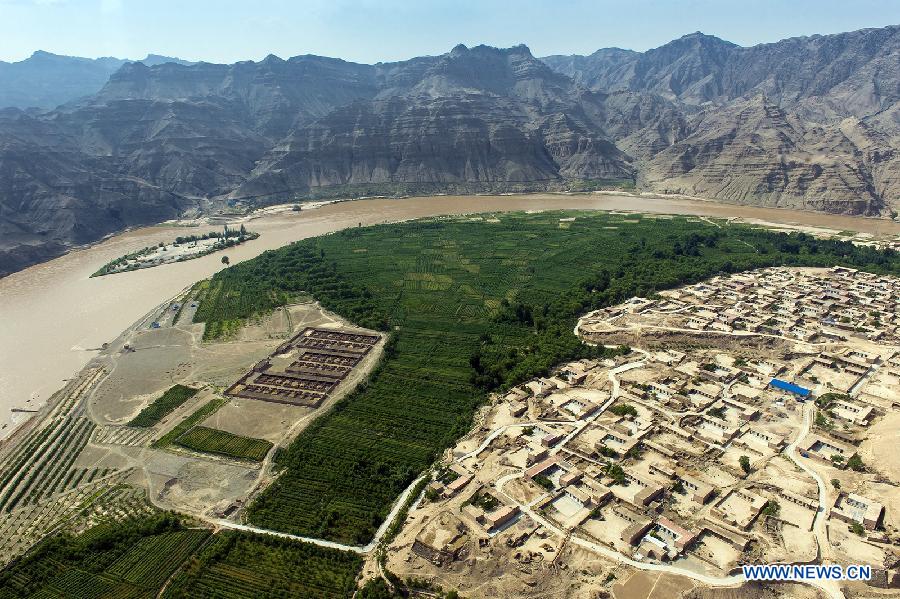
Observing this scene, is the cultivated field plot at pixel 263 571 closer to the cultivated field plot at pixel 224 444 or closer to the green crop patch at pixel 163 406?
the cultivated field plot at pixel 224 444

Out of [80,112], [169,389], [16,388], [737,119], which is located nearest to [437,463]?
[169,389]

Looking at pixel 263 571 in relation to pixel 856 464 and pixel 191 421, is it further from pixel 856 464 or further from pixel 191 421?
pixel 856 464

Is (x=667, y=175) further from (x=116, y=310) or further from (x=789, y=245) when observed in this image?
(x=116, y=310)

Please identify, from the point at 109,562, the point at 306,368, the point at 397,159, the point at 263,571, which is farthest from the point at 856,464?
the point at 397,159

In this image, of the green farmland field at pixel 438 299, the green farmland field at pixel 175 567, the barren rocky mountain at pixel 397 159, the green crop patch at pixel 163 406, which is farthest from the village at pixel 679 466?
the barren rocky mountain at pixel 397 159

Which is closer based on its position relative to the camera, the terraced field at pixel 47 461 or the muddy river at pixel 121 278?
the terraced field at pixel 47 461
